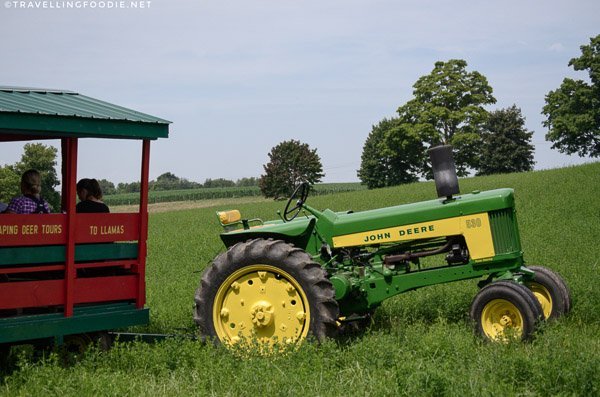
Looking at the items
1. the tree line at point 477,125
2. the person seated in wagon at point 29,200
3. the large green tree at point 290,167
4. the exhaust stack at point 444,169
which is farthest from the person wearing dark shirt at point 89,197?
the large green tree at point 290,167

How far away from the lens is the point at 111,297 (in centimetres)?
816

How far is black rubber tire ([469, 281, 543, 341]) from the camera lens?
727 centimetres

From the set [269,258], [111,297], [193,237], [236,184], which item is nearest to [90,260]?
[111,297]

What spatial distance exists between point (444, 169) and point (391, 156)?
5599cm

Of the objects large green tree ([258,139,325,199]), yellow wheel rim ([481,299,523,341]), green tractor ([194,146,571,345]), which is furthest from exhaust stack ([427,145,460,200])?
large green tree ([258,139,325,199])

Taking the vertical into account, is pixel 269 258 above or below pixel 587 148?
below

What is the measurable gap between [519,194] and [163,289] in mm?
18920

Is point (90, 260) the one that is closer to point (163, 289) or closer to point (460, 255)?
point (460, 255)

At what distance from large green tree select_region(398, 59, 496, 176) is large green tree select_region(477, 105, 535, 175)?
1.31m

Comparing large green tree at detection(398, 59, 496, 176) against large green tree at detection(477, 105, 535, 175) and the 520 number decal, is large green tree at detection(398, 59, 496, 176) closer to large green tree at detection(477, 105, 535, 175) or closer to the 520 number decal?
large green tree at detection(477, 105, 535, 175)

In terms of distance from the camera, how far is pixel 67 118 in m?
7.53

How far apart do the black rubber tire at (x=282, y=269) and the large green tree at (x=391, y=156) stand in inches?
2034

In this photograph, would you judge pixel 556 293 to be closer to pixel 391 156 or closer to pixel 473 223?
pixel 473 223

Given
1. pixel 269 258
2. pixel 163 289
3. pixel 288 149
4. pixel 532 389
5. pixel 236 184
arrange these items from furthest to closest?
pixel 236 184 < pixel 288 149 < pixel 163 289 < pixel 269 258 < pixel 532 389
